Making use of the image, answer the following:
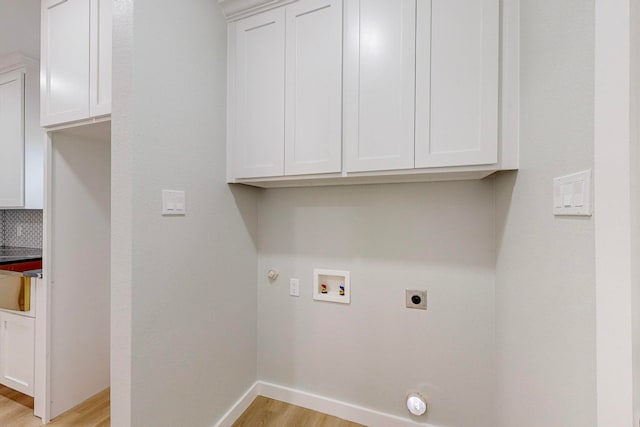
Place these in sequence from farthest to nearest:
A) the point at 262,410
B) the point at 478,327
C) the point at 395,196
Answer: the point at 262,410, the point at 395,196, the point at 478,327

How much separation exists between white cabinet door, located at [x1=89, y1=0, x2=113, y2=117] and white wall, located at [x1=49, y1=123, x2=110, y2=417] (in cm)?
22

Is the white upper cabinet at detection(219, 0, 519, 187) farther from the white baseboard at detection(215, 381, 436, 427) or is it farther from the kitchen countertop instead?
the kitchen countertop

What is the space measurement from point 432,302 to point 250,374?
1.33 metres

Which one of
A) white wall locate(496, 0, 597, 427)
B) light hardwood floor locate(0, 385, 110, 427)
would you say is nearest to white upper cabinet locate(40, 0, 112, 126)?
light hardwood floor locate(0, 385, 110, 427)

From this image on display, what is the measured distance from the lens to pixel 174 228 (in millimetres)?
1314

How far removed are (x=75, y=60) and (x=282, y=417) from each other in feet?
8.21

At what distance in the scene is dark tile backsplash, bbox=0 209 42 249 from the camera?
8.96 feet

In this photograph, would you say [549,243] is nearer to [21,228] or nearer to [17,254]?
[17,254]

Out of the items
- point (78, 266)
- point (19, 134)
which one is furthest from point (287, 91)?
point (19, 134)

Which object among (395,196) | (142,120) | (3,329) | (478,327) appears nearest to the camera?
(142,120)

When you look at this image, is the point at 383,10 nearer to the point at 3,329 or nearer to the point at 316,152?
the point at 316,152

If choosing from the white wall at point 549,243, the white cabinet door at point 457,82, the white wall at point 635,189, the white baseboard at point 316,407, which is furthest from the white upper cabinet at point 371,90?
the white baseboard at point 316,407

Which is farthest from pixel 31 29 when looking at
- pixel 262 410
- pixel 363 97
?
pixel 262 410

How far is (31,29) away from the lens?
6.75 feet
